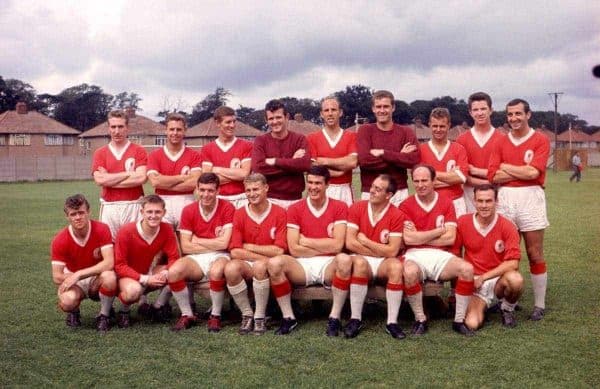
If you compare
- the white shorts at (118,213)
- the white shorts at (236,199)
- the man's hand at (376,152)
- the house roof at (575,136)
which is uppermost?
the house roof at (575,136)

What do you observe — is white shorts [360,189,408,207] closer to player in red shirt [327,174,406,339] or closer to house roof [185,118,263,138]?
player in red shirt [327,174,406,339]

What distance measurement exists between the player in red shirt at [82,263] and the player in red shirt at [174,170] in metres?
0.75

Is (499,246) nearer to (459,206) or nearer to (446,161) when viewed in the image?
(459,206)

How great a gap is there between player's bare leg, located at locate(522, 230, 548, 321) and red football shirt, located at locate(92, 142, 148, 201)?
3.84m

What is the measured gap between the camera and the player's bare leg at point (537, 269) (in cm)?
544

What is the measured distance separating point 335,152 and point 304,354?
7.43ft

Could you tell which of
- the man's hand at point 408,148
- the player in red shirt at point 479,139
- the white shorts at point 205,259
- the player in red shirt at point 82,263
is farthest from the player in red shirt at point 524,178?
the player in red shirt at point 82,263

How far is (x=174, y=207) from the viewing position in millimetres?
5938

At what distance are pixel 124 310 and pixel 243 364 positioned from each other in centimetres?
168

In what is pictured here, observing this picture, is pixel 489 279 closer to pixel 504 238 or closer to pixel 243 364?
pixel 504 238

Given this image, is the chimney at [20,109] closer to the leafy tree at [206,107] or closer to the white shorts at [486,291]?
the leafy tree at [206,107]

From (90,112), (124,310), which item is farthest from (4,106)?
(124,310)

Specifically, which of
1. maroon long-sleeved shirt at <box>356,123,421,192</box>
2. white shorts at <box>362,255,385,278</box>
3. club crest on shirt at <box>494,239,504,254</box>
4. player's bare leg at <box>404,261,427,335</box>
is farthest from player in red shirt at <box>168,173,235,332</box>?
club crest on shirt at <box>494,239,504,254</box>

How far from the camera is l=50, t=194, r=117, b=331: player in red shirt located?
5.14 meters
